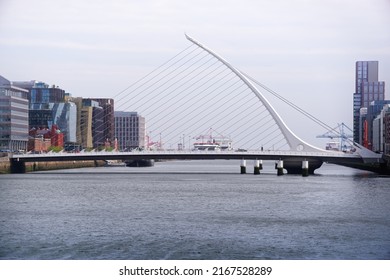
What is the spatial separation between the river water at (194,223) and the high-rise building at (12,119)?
41.6m

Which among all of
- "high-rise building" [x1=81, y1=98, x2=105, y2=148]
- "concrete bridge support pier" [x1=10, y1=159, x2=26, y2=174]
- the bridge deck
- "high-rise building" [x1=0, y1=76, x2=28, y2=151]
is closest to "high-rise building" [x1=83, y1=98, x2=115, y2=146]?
"high-rise building" [x1=81, y1=98, x2=105, y2=148]

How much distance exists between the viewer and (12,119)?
87.4 metres

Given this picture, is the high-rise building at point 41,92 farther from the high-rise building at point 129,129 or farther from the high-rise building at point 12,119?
the high-rise building at point 129,129

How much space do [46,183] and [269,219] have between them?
25.1 metres

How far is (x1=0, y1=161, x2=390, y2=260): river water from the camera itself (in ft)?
73.6

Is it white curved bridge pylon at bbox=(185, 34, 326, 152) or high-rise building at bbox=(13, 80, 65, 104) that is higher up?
high-rise building at bbox=(13, 80, 65, 104)

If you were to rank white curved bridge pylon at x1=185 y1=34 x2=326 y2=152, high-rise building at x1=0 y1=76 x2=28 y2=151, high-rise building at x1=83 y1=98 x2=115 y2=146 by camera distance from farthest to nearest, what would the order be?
high-rise building at x1=83 y1=98 x2=115 y2=146, high-rise building at x1=0 y1=76 x2=28 y2=151, white curved bridge pylon at x1=185 y1=34 x2=326 y2=152

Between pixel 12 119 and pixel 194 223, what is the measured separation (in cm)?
6185

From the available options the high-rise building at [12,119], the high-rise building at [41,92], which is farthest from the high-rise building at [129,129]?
the high-rise building at [12,119]

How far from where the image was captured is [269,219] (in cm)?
3014

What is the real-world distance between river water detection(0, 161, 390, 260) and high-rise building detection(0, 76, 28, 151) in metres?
41.6

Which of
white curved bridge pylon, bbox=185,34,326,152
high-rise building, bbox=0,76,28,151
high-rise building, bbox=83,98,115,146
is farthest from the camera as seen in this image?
high-rise building, bbox=83,98,115,146

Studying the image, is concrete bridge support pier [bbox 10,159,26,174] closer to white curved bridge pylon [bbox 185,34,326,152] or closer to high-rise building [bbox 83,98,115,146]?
white curved bridge pylon [bbox 185,34,326,152]
